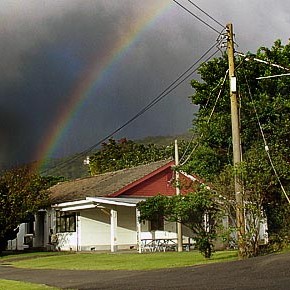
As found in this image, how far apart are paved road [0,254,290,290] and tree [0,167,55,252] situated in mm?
15123

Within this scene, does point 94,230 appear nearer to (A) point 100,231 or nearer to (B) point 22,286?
(A) point 100,231

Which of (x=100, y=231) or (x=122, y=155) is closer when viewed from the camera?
(x=100, y=231)

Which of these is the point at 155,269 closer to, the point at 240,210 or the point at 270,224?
the point at 240,210

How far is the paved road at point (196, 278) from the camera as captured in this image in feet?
39.6

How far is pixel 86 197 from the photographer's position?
32.1 metres

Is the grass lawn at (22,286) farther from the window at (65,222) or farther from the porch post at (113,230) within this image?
the window at (65,222)

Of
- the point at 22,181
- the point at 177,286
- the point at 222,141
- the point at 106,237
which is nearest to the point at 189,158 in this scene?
the point at 222,141

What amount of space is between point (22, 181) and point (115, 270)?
57.0ft

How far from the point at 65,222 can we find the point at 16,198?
4.32 meters

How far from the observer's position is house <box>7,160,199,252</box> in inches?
1289

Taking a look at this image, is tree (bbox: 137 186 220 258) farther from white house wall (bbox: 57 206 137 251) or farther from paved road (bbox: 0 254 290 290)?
white house wall (bbox: 57 206 137 251)

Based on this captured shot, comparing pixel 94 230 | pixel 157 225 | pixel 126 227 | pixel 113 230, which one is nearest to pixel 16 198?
pixel 94 230

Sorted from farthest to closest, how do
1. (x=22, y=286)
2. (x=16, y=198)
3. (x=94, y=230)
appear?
(x=94, y=230) → (x=16, y=198) → (x=22, y=286)

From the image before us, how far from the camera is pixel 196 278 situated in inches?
541
